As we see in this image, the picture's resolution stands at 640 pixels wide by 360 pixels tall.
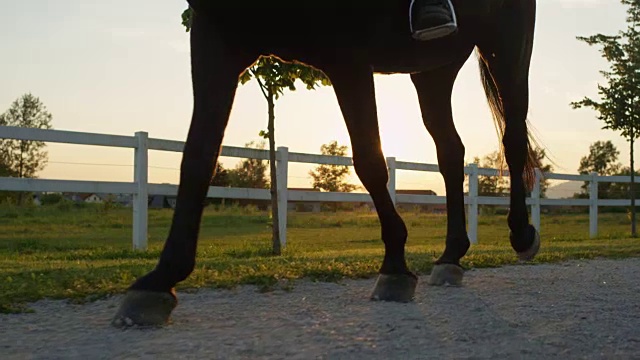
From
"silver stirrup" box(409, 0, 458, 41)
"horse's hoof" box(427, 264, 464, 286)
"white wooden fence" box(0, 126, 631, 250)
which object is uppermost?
"silver stirrup" box(409, 0, 458, 41)

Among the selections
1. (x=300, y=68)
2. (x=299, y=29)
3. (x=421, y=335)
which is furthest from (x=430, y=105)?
(x=300, y=68)

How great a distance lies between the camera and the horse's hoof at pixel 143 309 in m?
2.91

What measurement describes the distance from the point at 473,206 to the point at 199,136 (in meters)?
12.2

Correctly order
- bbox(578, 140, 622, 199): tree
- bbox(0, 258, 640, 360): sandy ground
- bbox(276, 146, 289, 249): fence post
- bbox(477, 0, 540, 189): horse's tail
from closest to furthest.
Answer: bbox(0, 258, 640, 360): sandy ground → bbox(477, 0, 540, 189): horse's tail → bbox(276, 146, 289, 249): fence post → bbox(578, 140, 622, 199): tree

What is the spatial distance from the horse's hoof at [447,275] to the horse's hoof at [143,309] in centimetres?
202

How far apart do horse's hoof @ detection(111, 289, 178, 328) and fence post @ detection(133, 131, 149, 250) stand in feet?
23.8

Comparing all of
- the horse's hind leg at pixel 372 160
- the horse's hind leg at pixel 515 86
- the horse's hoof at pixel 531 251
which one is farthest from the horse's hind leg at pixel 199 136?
the horse's hoof at pixel 531 251

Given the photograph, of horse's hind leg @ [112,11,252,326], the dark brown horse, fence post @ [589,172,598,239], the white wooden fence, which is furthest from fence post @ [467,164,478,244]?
horse's hind leg @ [112,11,252,326]

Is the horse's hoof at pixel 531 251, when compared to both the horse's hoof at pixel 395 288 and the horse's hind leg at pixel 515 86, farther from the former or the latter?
the horse's hoof at pixel 395 288

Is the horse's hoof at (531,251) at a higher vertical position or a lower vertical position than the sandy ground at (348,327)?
higher

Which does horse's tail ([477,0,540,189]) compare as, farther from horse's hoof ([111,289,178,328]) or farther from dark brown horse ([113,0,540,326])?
horse's hoof ([111,289,178,328])

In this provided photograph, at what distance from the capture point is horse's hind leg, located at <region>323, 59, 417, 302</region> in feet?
11.5

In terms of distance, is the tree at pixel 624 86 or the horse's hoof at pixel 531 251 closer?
the horse's hoof at pixel 531 251

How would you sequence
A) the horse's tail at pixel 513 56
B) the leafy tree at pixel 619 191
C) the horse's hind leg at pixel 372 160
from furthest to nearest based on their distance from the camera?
1. the leafy tree at pixel 619 191
2. the horse's tail at pixel 513 56
3. the horse's hind leg at pixel 372 160
